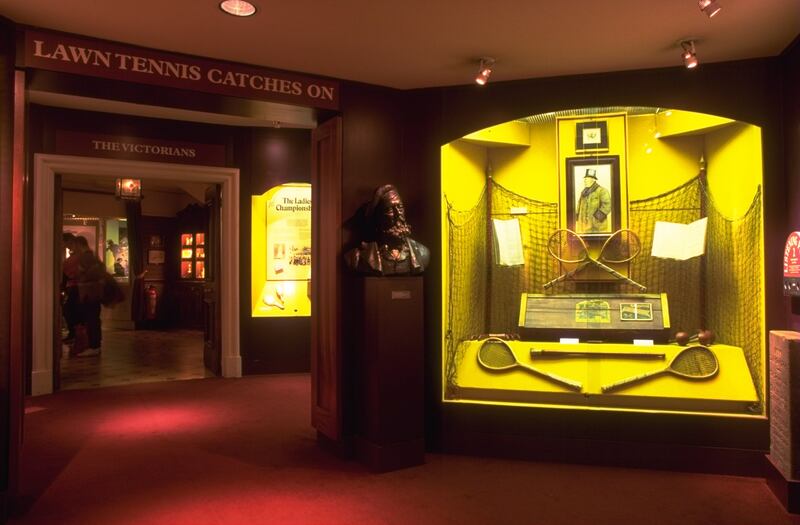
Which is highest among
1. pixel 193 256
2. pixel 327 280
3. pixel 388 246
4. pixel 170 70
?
pixel 170 70

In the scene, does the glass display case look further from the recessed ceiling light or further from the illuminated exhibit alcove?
the recessed ceiling light

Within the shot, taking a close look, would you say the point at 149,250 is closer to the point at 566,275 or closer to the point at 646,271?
the point at 566,275

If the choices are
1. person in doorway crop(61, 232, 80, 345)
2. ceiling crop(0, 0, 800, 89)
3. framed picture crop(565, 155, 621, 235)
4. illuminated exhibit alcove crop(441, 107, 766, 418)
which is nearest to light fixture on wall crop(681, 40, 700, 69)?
ceiling crop(0, 0, 800, 89)

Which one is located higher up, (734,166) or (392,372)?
(734,166)

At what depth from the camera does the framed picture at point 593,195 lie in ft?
14.2

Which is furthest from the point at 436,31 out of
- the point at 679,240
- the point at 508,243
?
the point at 679,240

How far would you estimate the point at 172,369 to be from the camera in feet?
24.5

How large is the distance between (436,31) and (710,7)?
140 cm

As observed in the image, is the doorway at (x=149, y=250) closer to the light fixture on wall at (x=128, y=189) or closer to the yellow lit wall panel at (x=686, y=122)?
the light fixture on wall at (x=128, y=189)

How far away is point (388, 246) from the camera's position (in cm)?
386

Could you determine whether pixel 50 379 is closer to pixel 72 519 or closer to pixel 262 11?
pixel 72 519

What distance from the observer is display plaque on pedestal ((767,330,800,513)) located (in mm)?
3158

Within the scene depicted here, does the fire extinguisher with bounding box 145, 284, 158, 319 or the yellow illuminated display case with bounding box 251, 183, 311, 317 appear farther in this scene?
the fire extinguisher with bounding box 145, 284, 158, 319

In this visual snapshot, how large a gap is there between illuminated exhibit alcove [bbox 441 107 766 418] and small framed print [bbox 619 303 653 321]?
1cm
